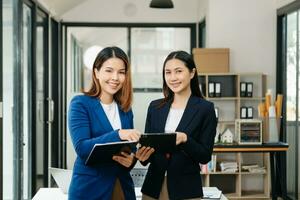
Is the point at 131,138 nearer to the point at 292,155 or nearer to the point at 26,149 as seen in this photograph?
the point at 26,149

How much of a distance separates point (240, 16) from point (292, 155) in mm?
1909

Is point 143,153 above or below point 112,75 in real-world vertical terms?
below

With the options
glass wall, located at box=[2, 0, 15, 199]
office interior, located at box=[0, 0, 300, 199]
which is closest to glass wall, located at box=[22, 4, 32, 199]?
office interior, located at box=[0, 0, 300, 199]

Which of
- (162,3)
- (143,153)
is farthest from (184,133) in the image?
(162,3)

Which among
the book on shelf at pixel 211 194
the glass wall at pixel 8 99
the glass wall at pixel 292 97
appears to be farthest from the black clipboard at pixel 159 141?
the glass wall at pixel 292 97

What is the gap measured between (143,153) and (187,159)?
0.20 m

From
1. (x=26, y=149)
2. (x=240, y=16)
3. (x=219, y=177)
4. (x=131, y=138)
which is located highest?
(x=240, y=16)

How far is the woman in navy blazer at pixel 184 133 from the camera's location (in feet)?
7.29

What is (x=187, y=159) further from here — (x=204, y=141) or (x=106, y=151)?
(x=106, y=151)

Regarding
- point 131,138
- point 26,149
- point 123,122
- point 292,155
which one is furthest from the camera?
point 292,155

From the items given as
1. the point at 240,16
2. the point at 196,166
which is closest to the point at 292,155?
the point at 240,16

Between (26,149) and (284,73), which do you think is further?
(284,73)

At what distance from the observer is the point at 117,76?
2.13 metres

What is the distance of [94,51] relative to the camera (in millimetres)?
8094
